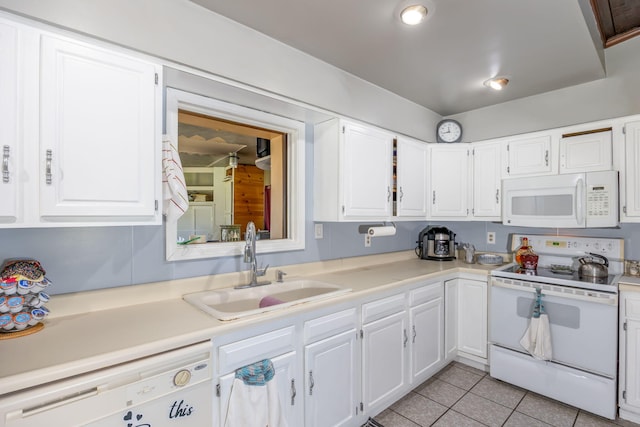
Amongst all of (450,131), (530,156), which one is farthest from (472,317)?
(450,131)

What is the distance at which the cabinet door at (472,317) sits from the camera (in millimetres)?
2635

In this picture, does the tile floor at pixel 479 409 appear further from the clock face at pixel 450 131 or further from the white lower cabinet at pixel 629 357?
the clock face at pixel 450 131

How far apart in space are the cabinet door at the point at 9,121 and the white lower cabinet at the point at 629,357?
3.24m

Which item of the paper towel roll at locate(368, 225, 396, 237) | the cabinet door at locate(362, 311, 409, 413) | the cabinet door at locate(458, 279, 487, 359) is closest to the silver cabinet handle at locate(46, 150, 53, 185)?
the cabinet door at locate(362, 311, 409, 413)

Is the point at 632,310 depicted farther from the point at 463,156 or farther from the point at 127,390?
the point at 127,390

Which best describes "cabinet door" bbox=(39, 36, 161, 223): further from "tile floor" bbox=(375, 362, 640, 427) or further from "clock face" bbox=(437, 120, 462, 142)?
"clock face" bbox=(437, 120, 462, 142)

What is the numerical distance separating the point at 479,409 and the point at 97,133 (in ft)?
8.99

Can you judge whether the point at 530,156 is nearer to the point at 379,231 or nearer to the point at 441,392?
the point at 379,231

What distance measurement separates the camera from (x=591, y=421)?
Answer: 6.67ft

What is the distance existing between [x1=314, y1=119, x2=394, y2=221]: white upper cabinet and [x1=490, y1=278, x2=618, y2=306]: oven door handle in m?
1.15

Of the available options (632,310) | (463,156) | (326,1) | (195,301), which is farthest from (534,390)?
→ (326,1)

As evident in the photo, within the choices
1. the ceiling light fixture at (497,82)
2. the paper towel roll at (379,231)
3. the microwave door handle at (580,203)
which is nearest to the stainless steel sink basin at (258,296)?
the paper towel roll at (379,231)

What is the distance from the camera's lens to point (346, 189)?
7.22 feet

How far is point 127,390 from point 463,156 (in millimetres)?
3079
